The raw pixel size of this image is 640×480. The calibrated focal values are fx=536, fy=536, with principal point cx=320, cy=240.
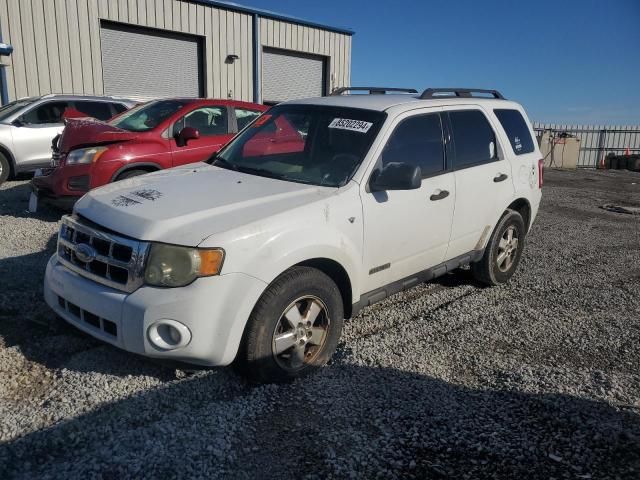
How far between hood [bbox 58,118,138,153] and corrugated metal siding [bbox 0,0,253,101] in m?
8.67

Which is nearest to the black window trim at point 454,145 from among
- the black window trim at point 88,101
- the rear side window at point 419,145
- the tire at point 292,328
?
the rear side window at point 419,145

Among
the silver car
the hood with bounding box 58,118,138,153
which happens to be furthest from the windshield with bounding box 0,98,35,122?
the hood with bounding box 58,118,138,153

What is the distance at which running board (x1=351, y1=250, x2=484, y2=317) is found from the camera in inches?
151

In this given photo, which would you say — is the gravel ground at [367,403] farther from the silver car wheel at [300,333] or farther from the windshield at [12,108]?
the windshield at [12,108]

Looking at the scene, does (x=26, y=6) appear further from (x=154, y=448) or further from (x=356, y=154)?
(x=154, y=448)

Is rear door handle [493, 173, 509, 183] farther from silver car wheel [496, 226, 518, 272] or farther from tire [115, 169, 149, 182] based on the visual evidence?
tire [115, 169, 149, 182]

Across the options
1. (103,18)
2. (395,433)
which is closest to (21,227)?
(395,433)

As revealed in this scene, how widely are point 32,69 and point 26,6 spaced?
154 centimetres

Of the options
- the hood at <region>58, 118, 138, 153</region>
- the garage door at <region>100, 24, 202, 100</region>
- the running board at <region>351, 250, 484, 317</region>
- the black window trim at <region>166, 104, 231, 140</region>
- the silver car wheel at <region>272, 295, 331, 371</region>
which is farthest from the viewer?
the garage door at <region>100, 24, 202, 100</region>

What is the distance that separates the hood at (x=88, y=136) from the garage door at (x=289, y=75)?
1310 cm

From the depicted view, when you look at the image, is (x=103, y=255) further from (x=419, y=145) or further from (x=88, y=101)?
(x=88, y=101)

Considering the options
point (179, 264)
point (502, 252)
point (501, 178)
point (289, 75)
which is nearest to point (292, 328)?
point (179, 264)

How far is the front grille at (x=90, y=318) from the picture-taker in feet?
9.91

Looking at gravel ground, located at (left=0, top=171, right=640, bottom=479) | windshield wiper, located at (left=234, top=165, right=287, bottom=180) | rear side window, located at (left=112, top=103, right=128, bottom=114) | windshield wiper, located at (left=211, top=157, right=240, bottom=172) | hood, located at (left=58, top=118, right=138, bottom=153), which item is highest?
rear side window, located at (left=112, top=103, right=128, bottom=114)
